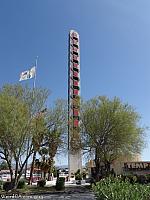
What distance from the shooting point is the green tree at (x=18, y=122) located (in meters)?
31.8

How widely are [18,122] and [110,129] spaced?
38.4 feet

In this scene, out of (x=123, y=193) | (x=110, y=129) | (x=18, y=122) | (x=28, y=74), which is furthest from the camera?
(x=28, y=74)

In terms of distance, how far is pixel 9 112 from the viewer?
31.9m

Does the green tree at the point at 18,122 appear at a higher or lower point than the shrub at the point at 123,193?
higher

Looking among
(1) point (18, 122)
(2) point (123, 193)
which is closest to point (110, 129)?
(1) point (18, 122)

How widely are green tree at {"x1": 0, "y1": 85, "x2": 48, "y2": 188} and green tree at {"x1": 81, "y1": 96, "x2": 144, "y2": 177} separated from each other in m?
6.80

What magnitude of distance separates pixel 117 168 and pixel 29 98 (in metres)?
23.5

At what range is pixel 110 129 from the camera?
3819 cm

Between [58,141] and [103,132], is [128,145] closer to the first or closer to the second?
[103,132]

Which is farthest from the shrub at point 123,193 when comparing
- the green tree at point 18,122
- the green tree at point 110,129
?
the green tree at point 110,129

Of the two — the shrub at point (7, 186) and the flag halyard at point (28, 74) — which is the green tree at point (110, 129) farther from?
the shrub at point (7, 186)

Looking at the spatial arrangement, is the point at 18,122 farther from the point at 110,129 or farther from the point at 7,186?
the point at 110,129

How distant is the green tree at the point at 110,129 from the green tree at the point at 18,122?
268 inches

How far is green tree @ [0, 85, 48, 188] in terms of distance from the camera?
3183 centimetres
